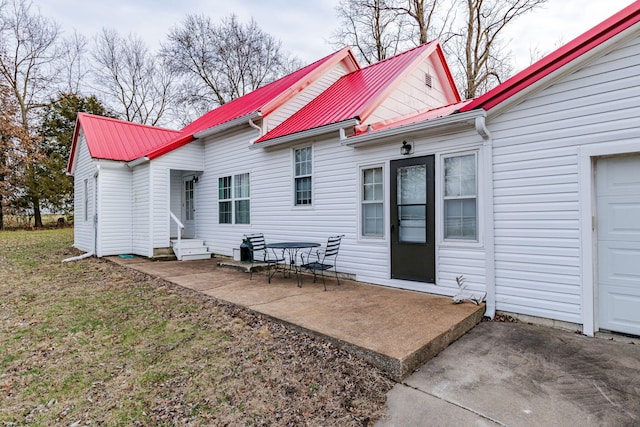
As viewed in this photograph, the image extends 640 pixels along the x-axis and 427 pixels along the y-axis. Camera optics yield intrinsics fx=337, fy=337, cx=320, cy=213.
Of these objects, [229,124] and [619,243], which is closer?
[619,243]

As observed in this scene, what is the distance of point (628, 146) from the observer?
375 centimetres

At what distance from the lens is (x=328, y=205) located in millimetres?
7113

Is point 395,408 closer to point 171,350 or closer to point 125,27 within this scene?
point 171,350

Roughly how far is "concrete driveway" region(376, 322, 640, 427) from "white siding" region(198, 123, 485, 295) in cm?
143

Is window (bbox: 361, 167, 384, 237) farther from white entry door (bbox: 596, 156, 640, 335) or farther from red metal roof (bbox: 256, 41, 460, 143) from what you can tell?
white entry door (bbox: 596, 156, 640, 335)

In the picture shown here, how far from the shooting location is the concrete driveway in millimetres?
2477

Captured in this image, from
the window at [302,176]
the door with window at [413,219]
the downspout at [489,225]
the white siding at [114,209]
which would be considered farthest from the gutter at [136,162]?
the downspout at [489,225]

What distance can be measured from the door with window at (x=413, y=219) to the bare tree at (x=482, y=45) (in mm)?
12653

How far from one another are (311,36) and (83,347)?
19870 millimetres

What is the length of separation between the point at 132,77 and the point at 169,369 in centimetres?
2717

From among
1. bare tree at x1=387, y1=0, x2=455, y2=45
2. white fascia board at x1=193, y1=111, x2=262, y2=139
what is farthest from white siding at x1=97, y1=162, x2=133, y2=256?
bare tree at x1=387, y1=0, x2=455, y2=45

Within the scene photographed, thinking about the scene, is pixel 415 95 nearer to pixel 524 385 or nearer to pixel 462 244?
pixel 462 244

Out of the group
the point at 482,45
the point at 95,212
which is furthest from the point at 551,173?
the point at 482,45

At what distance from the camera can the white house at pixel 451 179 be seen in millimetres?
3912
